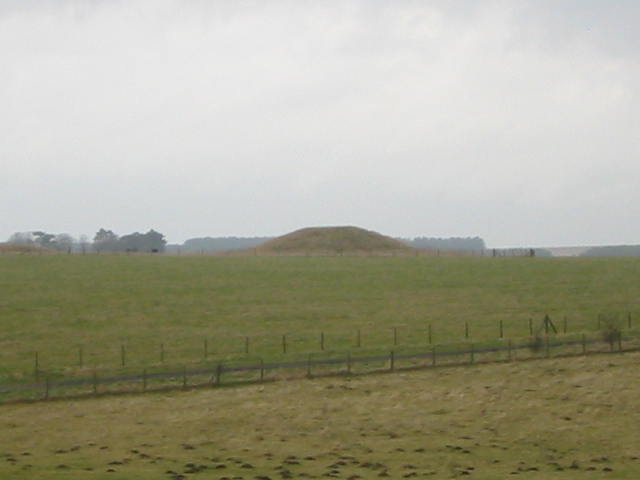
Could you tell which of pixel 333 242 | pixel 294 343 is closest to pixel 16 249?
pixel 333 242

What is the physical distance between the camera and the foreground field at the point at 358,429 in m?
33.6

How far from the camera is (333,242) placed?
553ft

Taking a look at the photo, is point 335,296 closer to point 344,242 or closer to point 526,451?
point 526,451

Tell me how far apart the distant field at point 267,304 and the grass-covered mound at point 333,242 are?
34557mm

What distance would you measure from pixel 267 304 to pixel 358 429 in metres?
47.4

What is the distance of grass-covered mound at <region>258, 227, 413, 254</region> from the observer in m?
164

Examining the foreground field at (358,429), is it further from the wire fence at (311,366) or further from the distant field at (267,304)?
the distant field at (267,304)

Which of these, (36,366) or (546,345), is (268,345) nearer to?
(36,366)

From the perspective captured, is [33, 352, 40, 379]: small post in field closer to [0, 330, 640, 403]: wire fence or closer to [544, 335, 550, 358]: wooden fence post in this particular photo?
[0, 330, 640, 403]: wire fence

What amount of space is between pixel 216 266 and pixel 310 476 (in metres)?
90.7

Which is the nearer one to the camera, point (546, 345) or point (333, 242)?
point (546, 345)

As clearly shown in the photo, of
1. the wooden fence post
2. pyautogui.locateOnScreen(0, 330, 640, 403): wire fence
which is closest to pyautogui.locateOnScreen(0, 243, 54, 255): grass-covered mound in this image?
pyautogui.locateOnScreen(0, 330, 640, 403): wire fence

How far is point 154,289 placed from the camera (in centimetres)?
9650

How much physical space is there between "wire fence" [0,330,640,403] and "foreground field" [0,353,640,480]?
6.21 feet
